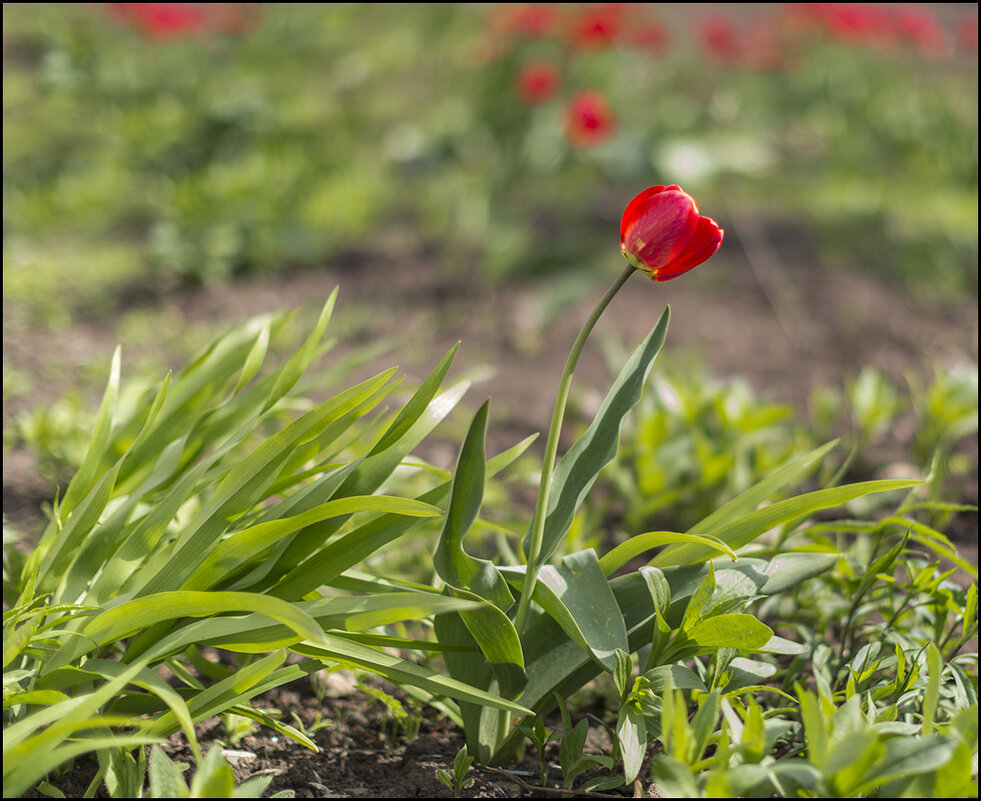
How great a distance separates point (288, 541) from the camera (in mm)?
1256

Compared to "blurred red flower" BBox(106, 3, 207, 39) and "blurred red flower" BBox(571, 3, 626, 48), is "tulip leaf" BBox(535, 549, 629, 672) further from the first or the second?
"blurred red flower" BBox(106, 3, 207, 39)

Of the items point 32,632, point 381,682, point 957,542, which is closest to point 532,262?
point 957,542

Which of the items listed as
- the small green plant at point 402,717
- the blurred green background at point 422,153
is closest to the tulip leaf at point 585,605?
the small green plant at point 402,717

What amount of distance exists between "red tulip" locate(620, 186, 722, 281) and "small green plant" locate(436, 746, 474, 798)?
0.70m

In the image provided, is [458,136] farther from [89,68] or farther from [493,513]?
[493,513]

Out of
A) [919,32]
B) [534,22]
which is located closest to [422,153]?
[534,22]

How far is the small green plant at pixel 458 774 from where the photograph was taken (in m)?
1.21

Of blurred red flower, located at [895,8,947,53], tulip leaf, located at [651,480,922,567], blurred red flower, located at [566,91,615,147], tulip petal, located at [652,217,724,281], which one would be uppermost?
blurred red flower, located at [895,8,947,53]

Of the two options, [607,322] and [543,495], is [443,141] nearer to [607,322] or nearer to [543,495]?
[607,322]

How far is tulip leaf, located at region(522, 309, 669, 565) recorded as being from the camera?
4.01 feet

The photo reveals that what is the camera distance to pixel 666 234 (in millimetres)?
1073

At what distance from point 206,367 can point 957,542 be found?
178 centimetres

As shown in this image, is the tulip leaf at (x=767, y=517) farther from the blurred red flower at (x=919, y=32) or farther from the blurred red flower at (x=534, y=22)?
the blurred red flower at (x=919, y=32)

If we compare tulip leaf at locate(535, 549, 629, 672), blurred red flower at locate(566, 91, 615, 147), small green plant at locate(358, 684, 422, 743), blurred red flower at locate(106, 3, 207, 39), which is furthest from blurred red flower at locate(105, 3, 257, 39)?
tulip leaf at locate(535, 549, 629, 672)
